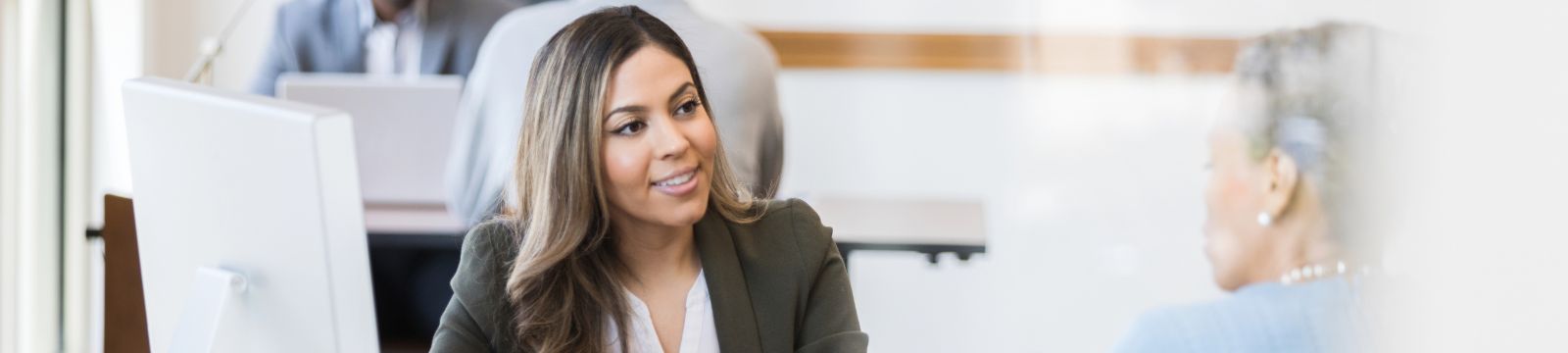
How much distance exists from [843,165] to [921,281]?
0.98m

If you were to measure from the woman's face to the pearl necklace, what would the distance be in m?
0.86

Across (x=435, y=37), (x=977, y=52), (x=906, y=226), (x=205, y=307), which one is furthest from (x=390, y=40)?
(x=205, y=307)

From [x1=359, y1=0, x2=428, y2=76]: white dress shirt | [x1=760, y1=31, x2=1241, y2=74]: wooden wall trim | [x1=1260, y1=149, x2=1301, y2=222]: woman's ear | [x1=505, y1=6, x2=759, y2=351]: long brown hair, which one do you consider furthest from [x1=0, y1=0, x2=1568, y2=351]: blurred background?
[x1=359, y1=0, x2=428, y2=76]: white dress shirt

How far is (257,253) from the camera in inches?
37.3

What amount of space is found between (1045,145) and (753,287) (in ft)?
8.15

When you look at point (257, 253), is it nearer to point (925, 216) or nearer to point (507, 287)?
point (507, 287)

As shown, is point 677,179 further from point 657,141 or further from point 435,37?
point 435,37

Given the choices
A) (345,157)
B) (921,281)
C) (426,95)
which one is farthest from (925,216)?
(345,157)

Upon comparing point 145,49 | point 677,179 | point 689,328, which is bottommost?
point 689,328

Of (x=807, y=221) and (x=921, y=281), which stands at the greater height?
(x=807, y=221)

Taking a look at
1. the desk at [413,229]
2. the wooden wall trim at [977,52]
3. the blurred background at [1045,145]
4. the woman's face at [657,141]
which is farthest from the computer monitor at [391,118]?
the wooden wall trim at [977,52]

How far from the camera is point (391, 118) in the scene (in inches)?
85.7

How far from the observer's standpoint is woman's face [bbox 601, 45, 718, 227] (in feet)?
2.89

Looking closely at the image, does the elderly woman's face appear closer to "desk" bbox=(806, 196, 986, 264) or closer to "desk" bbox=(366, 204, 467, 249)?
"desk" bbox=(806, 196, 986, 264)
